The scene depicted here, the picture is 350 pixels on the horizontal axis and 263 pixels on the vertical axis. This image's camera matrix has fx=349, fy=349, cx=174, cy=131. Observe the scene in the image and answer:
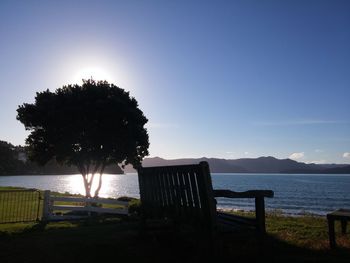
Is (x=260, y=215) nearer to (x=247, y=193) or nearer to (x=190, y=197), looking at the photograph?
(x=247, y=193)

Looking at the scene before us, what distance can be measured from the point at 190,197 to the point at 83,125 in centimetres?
Result: 1567

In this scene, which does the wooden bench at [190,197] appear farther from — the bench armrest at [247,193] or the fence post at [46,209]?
the fence post at [46,209]

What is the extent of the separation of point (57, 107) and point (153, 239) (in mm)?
15260

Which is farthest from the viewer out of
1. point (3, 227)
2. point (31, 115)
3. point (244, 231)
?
point (31, 115)

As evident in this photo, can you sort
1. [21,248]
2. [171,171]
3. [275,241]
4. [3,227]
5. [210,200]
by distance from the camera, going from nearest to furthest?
[210,200] < [171,171] < [21,248] < [275,241] < [3,227]

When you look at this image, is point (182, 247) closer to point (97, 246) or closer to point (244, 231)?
point (244, 231)

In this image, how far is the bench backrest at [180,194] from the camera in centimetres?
671

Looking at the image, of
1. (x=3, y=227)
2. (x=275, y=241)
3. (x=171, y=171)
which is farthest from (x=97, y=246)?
(x=3, y=227)

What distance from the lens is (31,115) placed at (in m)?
22.0

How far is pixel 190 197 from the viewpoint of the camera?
7.29 m

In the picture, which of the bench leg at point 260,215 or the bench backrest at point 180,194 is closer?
the bench backrest at point 180,194

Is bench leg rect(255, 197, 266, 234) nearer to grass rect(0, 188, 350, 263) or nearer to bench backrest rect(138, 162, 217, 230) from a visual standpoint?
grass rect(0, 188, 350, 263)

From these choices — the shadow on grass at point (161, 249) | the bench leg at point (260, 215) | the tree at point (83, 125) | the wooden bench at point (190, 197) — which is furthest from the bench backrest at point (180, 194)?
the tree at point (83, 125)

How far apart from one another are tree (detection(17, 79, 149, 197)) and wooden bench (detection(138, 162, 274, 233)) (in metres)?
13.0
